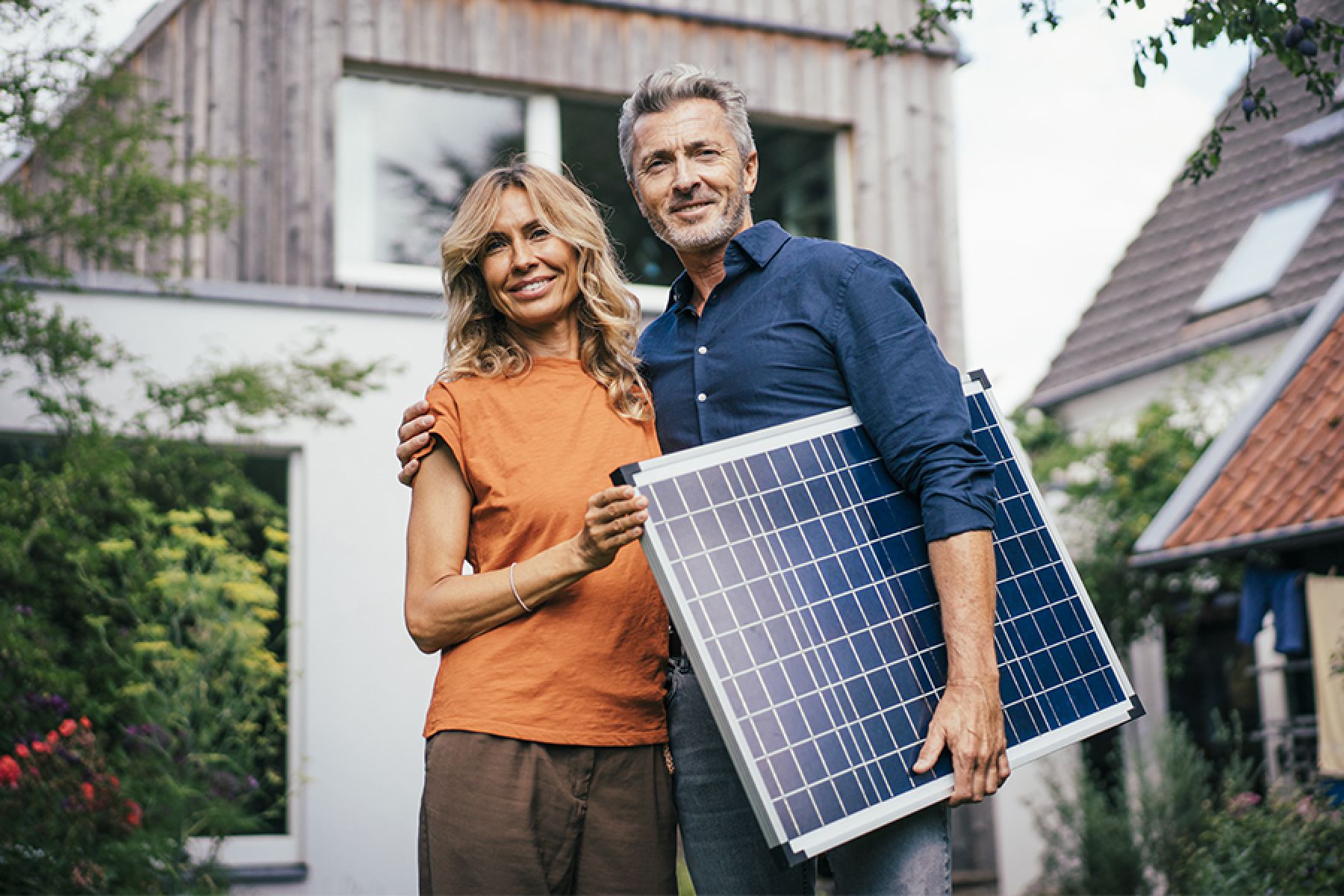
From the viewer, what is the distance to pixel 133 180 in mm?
6320

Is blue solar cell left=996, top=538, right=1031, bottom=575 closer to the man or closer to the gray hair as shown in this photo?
the man

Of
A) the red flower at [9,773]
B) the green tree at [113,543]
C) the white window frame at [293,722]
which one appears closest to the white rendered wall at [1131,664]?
the white window frame at [293,722]

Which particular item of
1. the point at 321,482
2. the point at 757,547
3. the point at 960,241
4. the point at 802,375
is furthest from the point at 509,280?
the point at 960,241

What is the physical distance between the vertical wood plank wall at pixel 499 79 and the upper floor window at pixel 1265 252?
11.8 feet

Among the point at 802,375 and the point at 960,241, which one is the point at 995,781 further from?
the point at 960,241

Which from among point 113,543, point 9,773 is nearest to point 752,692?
point 9,773

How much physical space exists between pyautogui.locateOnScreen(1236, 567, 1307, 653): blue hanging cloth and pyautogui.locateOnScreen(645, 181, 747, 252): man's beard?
609 cm

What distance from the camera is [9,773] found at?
5.39 metres

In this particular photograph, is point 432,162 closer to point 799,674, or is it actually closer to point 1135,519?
point 1135,519

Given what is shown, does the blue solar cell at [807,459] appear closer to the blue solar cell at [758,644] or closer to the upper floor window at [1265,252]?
the blue solar cell at [758,644]

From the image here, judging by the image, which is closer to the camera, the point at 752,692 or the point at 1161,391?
the point at 752,692

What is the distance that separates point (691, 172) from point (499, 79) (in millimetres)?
5972

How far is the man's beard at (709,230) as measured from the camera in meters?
2.79

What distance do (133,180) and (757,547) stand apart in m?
5.01
